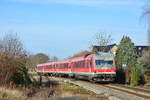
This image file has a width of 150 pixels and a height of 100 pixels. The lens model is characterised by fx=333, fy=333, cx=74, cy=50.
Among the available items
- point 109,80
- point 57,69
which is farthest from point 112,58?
point 57,69

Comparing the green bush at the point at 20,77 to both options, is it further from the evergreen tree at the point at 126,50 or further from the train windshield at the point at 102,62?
the evergreen tree at the point at 126,50

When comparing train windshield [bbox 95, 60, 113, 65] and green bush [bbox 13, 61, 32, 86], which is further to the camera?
train windshield [bbox 95, 60, 113, 65]

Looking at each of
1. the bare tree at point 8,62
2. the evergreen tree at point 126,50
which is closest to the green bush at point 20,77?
the bare tree at point 8,62

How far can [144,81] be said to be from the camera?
103 feet

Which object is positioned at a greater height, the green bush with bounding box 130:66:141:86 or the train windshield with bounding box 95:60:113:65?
the train windshield with bounding box 95:60:113:65

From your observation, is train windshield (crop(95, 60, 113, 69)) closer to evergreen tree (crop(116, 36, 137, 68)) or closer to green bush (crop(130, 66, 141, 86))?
green bush (crop(130, 66, 141, 86))

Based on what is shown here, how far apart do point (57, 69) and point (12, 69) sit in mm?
36596

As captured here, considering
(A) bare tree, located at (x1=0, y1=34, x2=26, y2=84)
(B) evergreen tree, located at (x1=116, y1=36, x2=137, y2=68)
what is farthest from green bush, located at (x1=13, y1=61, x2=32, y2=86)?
(B) evergreen tree, located at (x1=116, y1=36, x2=137, y2=68)

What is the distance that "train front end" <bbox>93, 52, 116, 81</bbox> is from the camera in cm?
3253

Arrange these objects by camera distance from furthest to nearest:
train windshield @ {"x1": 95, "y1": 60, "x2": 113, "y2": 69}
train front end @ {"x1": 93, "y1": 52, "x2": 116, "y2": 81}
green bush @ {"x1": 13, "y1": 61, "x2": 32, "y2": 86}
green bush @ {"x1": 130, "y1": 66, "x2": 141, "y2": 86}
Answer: train windshield @ {"x1": 95, "y1": 60, "x2": 113, "y2": 69}
train front end @ {"x1": 93, "y1": 52, "x2": 116, "y2": 81}
green bush @ {"x1": 130, "y1": 66, "x2": 141, "y2": 86}
green bush @ {"x1": 13, "y1": 61, "x2": 32, "y2": 86}

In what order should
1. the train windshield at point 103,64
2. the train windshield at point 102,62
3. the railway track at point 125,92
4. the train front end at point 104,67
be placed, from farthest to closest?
the train windshield at point 102,62
the train windshield at point 103,64
the train front end at point 104,67
the railway track at point 125,92

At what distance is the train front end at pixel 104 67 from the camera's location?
3253 centimetres

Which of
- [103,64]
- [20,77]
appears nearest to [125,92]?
[20,77]

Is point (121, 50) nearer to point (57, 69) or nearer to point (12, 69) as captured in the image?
point (57, 69)
